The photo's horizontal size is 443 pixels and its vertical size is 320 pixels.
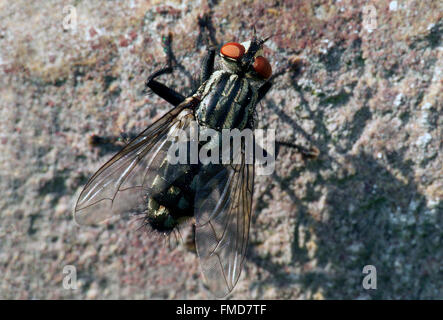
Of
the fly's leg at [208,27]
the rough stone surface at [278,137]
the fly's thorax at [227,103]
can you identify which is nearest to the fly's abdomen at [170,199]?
the fly's thorax at [227,103]

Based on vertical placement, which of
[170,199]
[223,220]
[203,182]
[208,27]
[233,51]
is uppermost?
[208,27]

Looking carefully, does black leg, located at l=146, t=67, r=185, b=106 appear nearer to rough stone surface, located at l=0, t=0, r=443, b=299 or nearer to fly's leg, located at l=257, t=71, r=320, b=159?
rough stone surface, located at l=0, t=0, r=443, b=299

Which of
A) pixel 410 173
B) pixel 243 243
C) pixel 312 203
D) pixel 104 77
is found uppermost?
pixel 104 77

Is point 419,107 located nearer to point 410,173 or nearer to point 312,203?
point 410,173

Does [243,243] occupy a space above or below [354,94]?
below

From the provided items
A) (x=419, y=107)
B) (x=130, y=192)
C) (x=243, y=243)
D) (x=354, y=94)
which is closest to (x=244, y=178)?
(x=243, y=243)

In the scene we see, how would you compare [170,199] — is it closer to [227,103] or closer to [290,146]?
[227,103]

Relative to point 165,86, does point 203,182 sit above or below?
below

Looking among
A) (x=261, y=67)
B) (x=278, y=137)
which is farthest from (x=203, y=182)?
(x=261, y=67)
